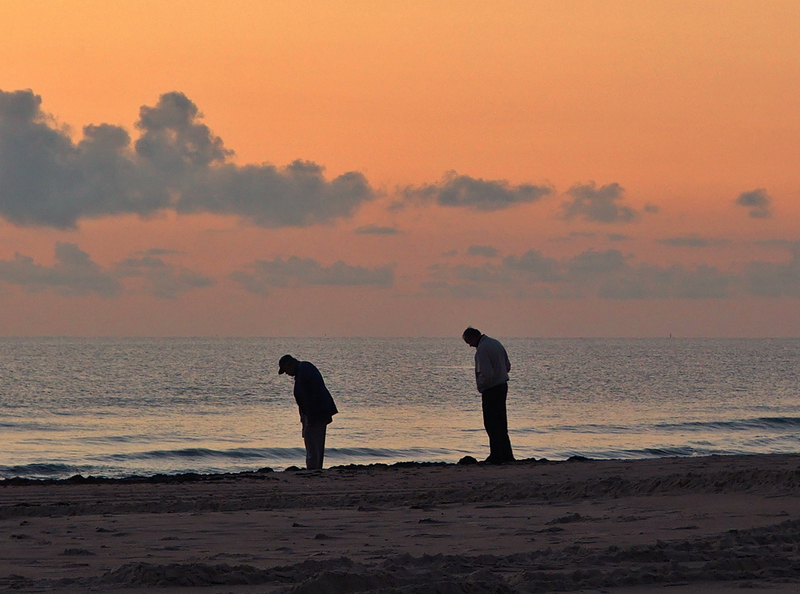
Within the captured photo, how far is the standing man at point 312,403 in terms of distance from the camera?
12.1 m

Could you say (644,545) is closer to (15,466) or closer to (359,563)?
(359,563)

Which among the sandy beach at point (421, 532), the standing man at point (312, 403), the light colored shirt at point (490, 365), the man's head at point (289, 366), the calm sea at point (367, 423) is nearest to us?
the sandy beach at point (421, 532)

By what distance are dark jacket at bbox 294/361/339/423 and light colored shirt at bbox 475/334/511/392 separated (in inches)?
74.1

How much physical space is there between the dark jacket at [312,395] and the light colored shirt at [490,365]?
→ 188 centimetres

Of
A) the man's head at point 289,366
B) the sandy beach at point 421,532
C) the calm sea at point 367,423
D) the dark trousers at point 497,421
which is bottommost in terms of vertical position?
the calm sea at point 367,423

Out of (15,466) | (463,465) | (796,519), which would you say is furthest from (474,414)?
(796,519)

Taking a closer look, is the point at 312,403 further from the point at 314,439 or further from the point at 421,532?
the point at 421,532

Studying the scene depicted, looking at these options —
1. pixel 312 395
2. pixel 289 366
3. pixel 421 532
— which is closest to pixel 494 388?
pixel 312 395

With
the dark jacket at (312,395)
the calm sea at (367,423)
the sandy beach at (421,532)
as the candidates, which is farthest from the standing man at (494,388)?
the calm sea at (367,423)

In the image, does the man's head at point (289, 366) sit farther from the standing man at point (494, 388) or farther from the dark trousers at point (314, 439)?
the standing man at point (494, 388)

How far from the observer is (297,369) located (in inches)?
475

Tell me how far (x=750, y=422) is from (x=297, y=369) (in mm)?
19776

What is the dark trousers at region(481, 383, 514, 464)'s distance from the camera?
12258 mm

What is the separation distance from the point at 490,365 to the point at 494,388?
319mm
